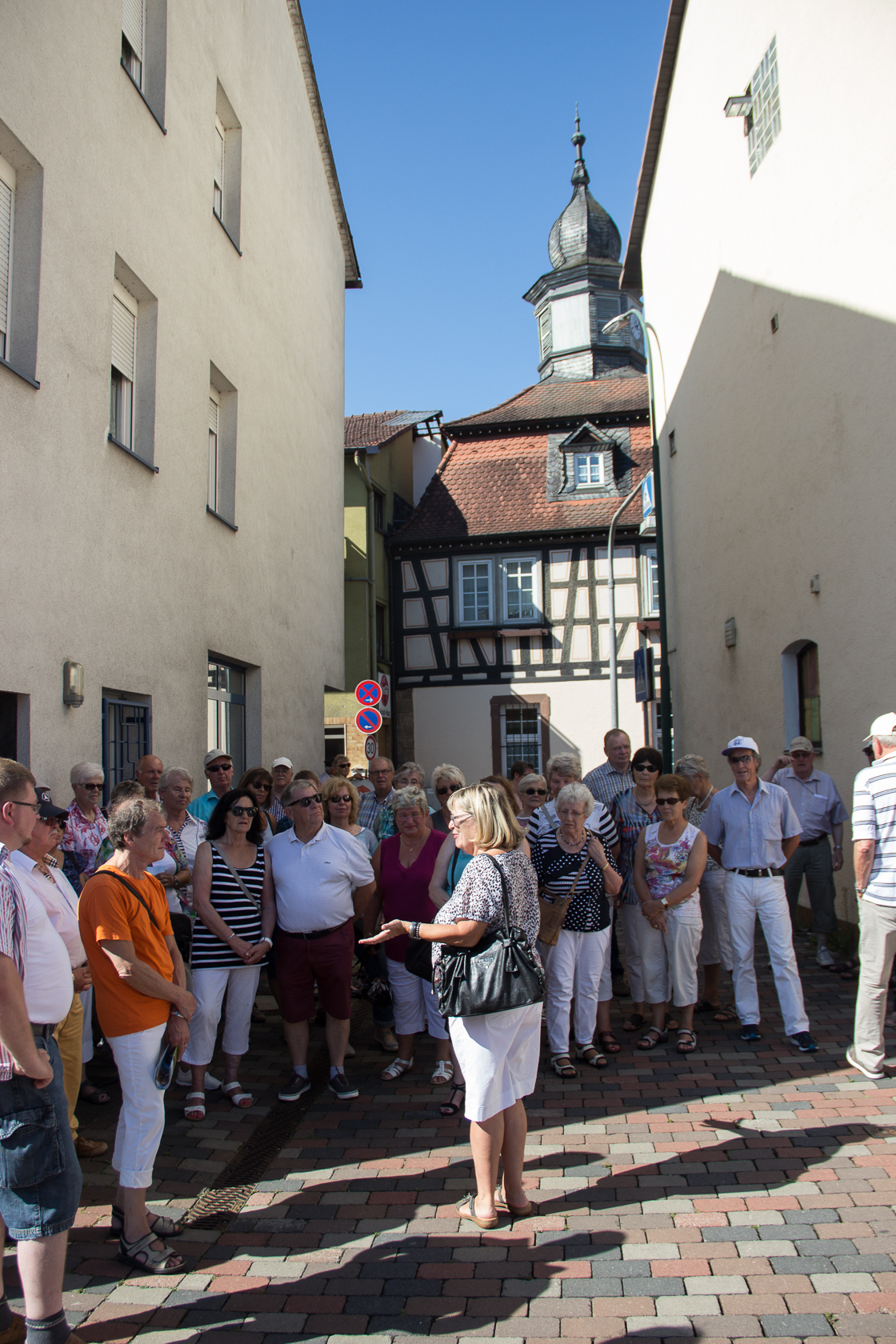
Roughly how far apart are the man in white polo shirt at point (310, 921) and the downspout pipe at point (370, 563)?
61.5 feet

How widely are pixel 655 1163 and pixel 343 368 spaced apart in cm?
1455

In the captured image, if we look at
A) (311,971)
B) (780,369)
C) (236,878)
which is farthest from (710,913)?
(780,369)

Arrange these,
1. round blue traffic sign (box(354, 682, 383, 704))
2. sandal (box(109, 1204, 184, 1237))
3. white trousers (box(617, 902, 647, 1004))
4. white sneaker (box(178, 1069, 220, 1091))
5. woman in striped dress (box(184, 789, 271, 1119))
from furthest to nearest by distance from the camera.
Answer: round blue traffic sign (box(354, 682, 383, 704))
white trousers (box(617, 902, 647, 1004))
white sneaker (box(178, 1069, 220, 1091))
woman in striped dress (box(184, 789, 271, 1119))
sandal (box(109, 1204, 184, 1237))

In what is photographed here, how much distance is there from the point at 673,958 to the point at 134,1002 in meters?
3.65

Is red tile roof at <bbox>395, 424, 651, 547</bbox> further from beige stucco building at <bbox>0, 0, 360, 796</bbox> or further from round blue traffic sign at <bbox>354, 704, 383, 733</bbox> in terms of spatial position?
round blue traffic sign at <bbox>354, 704, 383, 733</bbox>

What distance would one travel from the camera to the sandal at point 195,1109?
556 centimetres

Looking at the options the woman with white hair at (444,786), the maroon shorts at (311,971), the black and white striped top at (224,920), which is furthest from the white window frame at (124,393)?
the maroon shorts at (311,971)

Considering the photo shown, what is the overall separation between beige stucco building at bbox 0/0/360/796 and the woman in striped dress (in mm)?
1355

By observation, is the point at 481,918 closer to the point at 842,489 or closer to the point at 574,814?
the point at 574,814

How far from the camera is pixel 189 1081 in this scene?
20.1 feet

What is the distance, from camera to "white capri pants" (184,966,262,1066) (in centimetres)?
576

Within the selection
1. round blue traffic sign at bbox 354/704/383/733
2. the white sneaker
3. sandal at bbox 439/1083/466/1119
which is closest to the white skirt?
sandal at bbox 439/1083/466/1119

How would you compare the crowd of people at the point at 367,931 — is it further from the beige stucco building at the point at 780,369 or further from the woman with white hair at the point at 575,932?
the beige stucco building at the point at 780,369

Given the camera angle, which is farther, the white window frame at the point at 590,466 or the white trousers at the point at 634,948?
the white window frame at the point at 590,466
